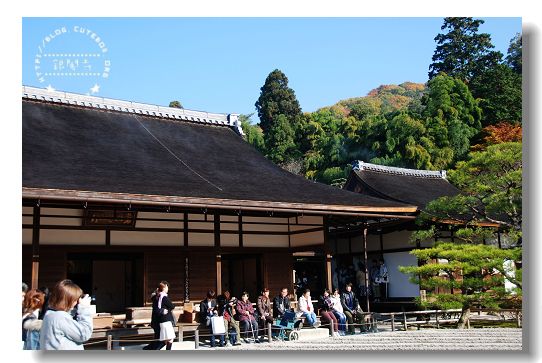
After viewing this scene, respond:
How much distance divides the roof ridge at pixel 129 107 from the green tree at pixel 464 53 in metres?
13.3

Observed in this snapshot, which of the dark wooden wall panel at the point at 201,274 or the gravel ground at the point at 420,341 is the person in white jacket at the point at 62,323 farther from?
the dark wooden wall panel at the point at 201,274

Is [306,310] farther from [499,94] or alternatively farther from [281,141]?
[281,141]

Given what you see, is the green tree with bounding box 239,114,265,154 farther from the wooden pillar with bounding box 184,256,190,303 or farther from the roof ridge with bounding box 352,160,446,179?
the wooden pillar with bounding box 184,256,190,303

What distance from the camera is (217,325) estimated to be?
9875mm

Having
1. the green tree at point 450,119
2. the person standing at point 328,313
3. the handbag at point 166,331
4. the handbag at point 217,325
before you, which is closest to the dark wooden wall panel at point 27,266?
the handbag at point 166,331

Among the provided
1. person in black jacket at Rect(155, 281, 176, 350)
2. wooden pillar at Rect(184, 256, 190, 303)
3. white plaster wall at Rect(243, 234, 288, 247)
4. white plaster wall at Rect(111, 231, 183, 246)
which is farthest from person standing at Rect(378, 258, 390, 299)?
person in black jacket at Rect(155, 281, 176, 350)

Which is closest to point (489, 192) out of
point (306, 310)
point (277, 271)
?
point (306, 310)

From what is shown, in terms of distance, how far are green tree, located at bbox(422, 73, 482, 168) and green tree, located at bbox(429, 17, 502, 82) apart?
3.22 ft

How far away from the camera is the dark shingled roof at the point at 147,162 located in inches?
391

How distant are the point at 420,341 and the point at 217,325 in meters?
3.44

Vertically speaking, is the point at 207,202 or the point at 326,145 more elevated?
the point at 326,145
